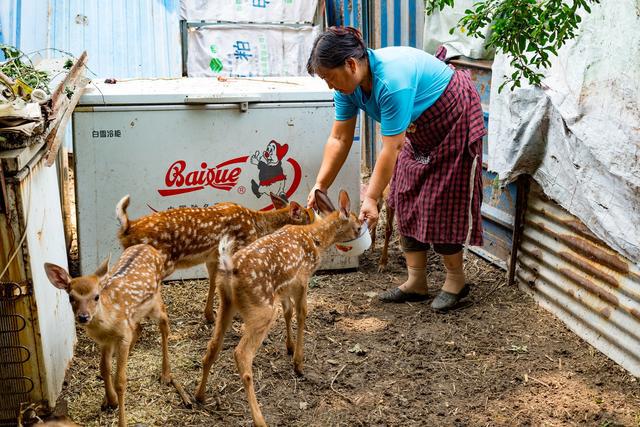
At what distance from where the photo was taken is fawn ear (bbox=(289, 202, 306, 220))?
5422 mm

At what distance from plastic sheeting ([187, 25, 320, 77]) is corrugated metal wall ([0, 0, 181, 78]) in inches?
11.8

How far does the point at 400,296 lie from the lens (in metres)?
5.87

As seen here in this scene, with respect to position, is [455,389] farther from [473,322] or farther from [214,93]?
[214,93]

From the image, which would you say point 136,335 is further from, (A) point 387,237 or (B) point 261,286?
(A) point 387,237

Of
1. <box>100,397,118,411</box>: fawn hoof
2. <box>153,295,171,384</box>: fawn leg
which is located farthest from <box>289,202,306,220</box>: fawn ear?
<box>100,397,118,411</box>: fawn hoof

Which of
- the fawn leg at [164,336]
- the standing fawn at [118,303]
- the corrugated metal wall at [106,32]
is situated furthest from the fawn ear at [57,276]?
the corrugated metal wall at [106,32]

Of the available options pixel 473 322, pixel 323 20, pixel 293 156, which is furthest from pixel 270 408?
pixel 323 20

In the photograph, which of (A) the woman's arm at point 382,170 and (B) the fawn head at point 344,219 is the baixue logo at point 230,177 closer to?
(B) the fawn head at point 344,219

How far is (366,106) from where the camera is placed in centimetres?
503

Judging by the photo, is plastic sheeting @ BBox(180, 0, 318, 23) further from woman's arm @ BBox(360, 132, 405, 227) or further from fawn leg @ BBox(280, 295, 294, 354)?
fawn leg @ BBox(280, 295, 294, 354)

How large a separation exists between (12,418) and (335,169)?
2.54m

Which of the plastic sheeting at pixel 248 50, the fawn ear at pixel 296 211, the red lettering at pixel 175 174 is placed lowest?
the fawn ear at pixel 296 211

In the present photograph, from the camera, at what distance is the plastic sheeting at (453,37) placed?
21.0 feet

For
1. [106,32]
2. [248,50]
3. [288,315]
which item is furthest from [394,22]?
[288,315]
